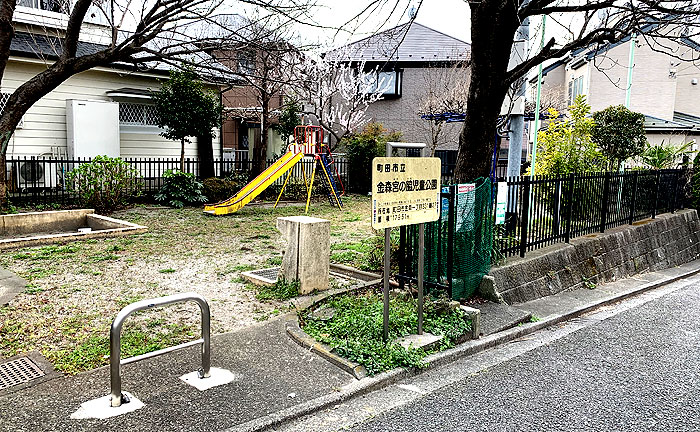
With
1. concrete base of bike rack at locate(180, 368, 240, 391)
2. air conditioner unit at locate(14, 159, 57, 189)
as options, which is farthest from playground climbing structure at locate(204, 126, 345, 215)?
concrete base of bike rack at locate(180, 368, 240, 391)

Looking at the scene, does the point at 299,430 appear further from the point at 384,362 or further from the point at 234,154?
the point at 234,154

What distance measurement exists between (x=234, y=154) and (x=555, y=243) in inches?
663

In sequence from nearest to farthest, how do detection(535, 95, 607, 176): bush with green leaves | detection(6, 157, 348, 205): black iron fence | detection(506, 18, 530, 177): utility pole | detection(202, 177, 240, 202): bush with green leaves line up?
detection(506, 18, 530, 177): utility pole < detection(535, 95, 607, 176): bush with green leaves < detection(6, 157, 348, 205): black iron fence < detection(202, 177, 240, 202): bush with green leaves

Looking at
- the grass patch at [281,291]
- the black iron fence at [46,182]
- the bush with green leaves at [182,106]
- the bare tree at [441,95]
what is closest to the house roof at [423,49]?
the bare tree at [441,95]

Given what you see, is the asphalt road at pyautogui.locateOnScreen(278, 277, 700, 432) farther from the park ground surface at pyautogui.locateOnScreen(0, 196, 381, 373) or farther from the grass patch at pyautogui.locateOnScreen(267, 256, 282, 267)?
the grass patch at pyautogui.locateOnScreen(267, 256, 282, 267)

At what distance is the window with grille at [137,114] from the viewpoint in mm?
16203

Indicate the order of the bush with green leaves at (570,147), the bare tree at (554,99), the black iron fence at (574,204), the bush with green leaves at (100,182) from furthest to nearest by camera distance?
the bare tree at (554,99), the bush with green leaves at (100,182), the bush with green leaves at (570,147), the black iron fence at (574,204)

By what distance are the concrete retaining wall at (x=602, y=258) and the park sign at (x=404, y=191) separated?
2.23 m

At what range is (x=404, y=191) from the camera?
482 cm

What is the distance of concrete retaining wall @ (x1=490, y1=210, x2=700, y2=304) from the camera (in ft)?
24.0

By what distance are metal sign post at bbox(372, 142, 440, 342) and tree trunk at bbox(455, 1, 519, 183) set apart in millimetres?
2508

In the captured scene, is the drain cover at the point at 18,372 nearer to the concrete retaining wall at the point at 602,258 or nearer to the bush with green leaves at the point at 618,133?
the concrete retaining wall at the point at 602,258

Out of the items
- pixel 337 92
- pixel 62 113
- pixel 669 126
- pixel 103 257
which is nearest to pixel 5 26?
pixel 62 113

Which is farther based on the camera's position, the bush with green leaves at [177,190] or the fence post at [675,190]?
the bush with green leaves at [177,190]
